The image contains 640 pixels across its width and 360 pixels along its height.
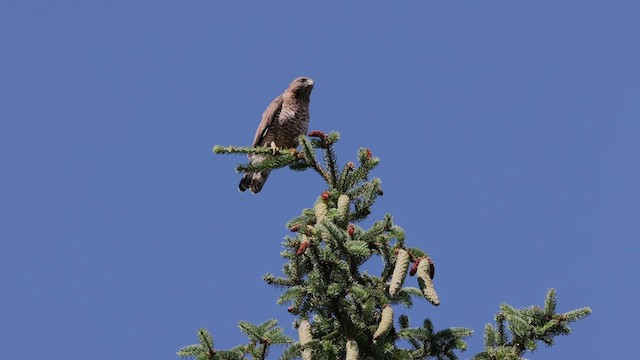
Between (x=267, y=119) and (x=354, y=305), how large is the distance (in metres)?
5.23

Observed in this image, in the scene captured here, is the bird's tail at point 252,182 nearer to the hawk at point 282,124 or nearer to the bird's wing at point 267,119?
the hawk at point 282,124

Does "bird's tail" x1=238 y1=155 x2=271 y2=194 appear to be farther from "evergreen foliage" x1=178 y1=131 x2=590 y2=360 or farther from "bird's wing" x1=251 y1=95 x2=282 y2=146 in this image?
"evergreen foliage" x1=178 y1=131 x2=590 y2=360

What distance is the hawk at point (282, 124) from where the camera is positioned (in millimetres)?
9711

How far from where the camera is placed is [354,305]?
16.4 feet

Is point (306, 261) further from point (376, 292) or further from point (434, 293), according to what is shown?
point (434, 293)

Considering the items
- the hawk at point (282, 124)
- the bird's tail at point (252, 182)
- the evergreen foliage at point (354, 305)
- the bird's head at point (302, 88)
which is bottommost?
the evergreen foliage at point (354, 305)

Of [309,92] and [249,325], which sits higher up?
[309,92]

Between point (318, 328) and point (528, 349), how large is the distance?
132 centimetres

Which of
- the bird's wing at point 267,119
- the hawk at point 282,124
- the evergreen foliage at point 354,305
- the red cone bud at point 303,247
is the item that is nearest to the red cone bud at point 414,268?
the evergreen foliage at point 354,305

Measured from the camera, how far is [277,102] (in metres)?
10.1

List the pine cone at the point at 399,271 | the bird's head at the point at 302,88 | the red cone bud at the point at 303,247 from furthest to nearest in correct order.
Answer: the bird's head at the point at 302,88 < the red cone bud at the point at 303,247 < the pine cone at the point at 399,271

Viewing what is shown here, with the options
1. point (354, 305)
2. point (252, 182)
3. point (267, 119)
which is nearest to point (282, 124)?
point (267, 119)

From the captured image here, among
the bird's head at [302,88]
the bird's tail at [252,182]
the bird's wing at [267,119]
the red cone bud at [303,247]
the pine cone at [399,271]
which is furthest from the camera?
the bird's head at [302,88]

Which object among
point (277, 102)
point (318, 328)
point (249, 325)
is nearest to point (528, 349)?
point (318, 328)
